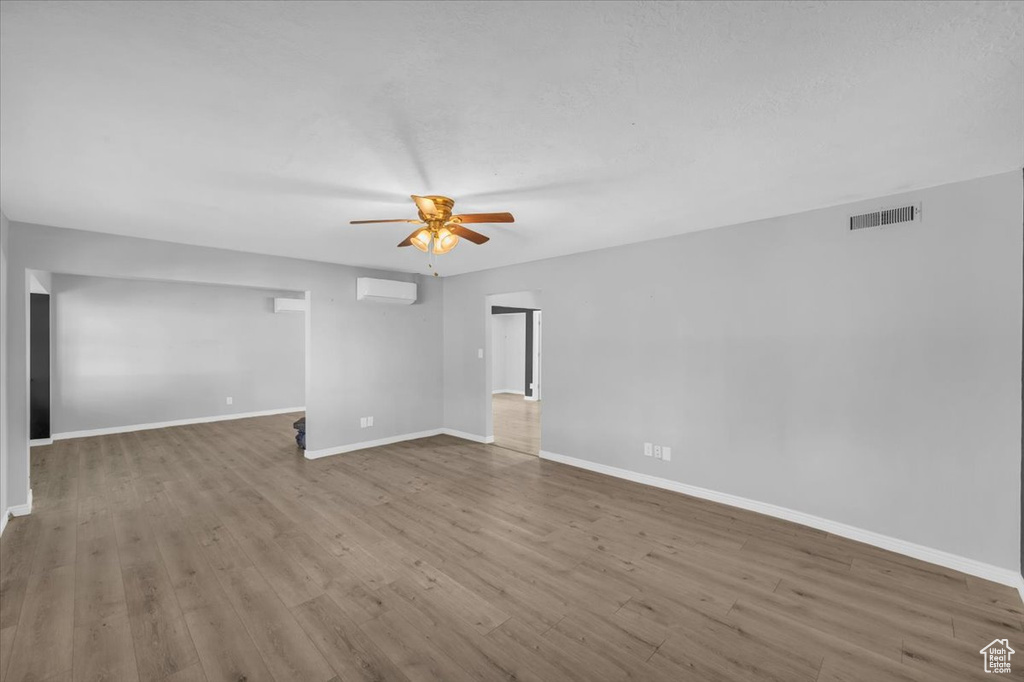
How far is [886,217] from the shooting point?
2789mm

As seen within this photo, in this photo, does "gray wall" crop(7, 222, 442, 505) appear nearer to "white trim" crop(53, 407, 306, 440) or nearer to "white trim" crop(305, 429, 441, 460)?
"white trim" crop(305, 429, 441, 460)

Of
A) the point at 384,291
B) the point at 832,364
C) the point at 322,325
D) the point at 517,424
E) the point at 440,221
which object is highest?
the point at 440,221

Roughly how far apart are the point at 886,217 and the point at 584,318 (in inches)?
102

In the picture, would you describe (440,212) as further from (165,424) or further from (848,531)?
(165,424)

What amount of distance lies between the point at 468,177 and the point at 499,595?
242 centimetres

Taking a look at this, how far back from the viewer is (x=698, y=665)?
70.6 inches

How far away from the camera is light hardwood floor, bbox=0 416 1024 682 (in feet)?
5.95

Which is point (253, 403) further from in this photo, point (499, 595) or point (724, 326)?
point (724, 326)

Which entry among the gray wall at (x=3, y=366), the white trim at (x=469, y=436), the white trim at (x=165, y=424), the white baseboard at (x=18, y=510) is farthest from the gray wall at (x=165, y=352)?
the white trim at (x=469, y=436)

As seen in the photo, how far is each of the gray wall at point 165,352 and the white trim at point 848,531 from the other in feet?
22.5

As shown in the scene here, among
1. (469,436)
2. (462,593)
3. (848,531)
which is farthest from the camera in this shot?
(469,436)

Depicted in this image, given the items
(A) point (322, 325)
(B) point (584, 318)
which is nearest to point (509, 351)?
(A) point (322, 325)

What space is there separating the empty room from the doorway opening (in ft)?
7.72

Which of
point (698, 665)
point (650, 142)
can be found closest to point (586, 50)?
point (650, 142)
